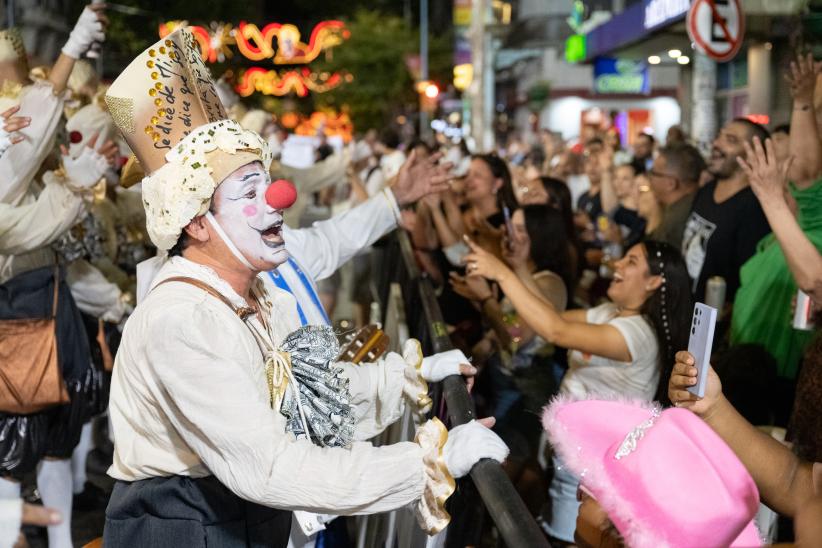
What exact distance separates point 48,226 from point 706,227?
4.00 m

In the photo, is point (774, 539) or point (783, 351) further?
point (783, 351)

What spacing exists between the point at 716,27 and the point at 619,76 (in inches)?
589

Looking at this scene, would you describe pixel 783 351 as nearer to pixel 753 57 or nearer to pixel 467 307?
pixel 467 307

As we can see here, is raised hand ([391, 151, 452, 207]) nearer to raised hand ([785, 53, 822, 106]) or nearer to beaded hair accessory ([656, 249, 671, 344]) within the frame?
beaded hair accessory ([656, 249, 671, 344])

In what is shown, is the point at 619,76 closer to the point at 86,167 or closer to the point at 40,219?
the point at 86,167

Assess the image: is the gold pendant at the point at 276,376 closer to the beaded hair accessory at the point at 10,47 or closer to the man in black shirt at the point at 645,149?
the beaded hair accessory at the point at 10,47

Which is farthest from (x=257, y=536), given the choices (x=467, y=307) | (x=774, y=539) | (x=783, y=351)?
(x=467, y=307)

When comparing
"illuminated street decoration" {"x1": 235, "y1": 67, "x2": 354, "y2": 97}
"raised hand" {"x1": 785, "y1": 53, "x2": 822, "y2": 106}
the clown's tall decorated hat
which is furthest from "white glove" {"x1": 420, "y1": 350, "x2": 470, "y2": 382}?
"illuminated street decoration" {"x1": 235, "y1": 67, "x2": 354, "y2": 97}

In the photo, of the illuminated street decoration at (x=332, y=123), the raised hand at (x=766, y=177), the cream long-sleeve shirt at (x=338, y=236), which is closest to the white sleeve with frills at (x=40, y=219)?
the cream long-sleeve shirt at (x=338, y=236)

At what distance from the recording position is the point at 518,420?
16.4 ft

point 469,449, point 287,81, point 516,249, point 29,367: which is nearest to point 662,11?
point 516,249

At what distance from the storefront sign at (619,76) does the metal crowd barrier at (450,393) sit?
13.4m

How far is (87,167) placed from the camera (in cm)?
544

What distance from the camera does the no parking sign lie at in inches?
335
